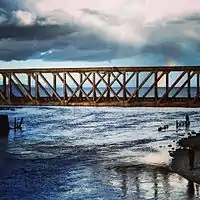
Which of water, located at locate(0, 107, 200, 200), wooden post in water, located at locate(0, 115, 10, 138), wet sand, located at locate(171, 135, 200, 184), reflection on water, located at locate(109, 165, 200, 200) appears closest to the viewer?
reflection on water, located at locate(109, 165, 200, 200)

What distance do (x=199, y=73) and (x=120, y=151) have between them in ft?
69.5

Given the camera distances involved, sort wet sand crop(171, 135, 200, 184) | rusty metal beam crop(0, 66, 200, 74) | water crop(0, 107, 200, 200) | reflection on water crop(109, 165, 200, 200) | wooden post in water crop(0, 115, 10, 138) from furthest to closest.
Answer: wooden post in water crop(0, 115, 10, 138) < wet sand crop(171, 135, 200, 184) < water crop(0, 107, 200, 200) < reflection on water crop(109, 165, 200, 200) < rusty metal beam crop(0, 66, 200, 74)

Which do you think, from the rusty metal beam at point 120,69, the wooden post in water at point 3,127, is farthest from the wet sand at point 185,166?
the wooden post in water at point 3,127

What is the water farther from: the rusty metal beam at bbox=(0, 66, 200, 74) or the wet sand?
the rusty metal beam at bbox=(0, 66, 200, 74)

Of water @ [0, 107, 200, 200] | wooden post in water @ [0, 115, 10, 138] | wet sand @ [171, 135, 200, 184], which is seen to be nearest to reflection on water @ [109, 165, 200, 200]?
water @ [0, 107, 200, 200]

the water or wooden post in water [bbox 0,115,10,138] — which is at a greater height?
wooden post in water [bbox 0,115,10,138]

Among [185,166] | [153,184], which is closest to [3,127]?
[185,166]

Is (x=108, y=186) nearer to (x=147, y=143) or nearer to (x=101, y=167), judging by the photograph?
(x=101, y=167)

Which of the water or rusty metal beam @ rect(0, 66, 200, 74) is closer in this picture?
rusty metal beam @ rect(0, 66, 200, 74)

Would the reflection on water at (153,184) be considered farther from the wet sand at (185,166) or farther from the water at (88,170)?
the wet sand at (185,166)

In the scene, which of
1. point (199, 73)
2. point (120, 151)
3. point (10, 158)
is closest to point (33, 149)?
point (10, 158)

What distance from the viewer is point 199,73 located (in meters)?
26.5

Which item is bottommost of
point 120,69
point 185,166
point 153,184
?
point 153,184

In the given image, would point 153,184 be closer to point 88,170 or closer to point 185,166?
point 185,166
